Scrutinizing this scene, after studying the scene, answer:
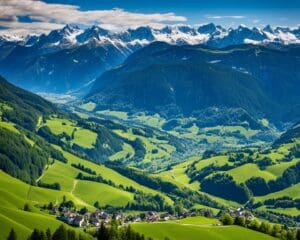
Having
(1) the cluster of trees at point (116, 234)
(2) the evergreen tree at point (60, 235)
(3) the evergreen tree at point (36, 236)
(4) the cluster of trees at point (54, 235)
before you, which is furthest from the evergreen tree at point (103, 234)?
(3) the evergreen tree at point (36, 236)

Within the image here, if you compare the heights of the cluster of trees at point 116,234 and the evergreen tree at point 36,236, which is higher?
the cluster of trees at point 116,234

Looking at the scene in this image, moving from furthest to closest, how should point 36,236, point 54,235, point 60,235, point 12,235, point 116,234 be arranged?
point 12,235 → point 116,234 → point 54,235 → point 60,235 → point 36,236

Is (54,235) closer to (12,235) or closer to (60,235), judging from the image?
(60,235)

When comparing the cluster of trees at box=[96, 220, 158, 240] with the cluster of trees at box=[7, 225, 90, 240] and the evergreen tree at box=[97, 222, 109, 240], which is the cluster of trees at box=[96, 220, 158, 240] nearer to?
the evergreen tree at box=[97, 222, 109, 240]

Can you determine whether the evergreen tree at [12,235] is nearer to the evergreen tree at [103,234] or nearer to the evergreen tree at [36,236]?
the evergreen tree at [36,236]

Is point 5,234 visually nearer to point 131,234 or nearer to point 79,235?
point 79,235

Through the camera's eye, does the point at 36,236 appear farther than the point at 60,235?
No

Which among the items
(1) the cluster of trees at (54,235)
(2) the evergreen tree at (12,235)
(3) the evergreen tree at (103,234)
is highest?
(3) the evergreen tree at (103,234)

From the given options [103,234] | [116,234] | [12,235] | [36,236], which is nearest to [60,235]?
[36,236]

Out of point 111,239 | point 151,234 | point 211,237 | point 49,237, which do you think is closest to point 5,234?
point 49,237

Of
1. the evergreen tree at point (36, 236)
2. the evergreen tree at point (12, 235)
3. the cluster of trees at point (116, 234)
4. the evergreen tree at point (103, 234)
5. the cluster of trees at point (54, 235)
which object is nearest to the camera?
the evergreen tree at point (36, 236)

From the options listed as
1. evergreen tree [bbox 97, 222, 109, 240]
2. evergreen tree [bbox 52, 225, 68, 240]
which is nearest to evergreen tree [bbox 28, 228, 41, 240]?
evergreen tree [bbox 52, 225, 68, 240]
